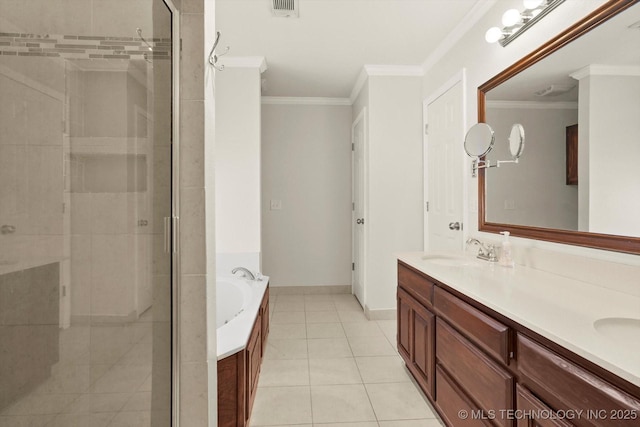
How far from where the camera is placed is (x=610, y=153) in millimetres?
1294

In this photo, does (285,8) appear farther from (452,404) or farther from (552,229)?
(452,404)

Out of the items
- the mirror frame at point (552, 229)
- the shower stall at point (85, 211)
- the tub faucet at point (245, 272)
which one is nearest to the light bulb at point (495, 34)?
the mirror frame at point (552, 229)

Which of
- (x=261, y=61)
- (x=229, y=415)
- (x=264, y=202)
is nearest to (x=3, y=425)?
(x=229, y=415)

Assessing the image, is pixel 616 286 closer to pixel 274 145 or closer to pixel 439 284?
pixel 439 284

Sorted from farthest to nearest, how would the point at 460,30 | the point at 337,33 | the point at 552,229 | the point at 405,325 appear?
the point at 337,33 < the point at 460,30 < the point at 405,325 < the point at 552,229

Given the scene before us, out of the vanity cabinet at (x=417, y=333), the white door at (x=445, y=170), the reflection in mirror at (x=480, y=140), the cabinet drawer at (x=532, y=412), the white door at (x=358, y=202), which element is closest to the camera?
the cabinet drawer at (x=532, y=412)

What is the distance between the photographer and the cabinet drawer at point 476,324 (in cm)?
111

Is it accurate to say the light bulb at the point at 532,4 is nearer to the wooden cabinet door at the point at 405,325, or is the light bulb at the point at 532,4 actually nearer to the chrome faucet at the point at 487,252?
the chrome faucet at the point at 487,252

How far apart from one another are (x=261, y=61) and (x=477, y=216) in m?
2.37

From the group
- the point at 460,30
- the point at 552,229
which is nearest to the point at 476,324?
the point at 552,229

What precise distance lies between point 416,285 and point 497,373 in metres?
0.80

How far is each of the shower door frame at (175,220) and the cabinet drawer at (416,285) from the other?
1.29 m

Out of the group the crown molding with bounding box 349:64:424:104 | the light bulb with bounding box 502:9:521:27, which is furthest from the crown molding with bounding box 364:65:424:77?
the light bulb with bounding box 502:9:521:27

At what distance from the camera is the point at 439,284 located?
1645 millimetres
